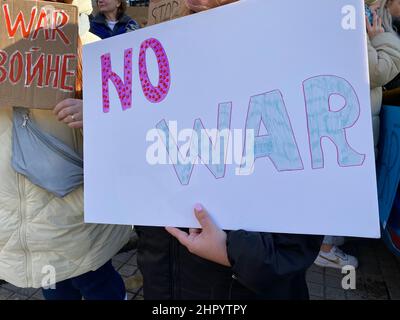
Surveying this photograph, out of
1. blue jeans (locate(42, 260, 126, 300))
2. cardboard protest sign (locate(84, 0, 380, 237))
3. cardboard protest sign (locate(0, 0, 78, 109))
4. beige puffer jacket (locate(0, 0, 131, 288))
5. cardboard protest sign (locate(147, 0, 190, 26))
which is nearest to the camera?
cardboard protest sign (locate(84, 0, 380, 237))

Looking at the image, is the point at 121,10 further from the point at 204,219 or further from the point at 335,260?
the point at 204,219

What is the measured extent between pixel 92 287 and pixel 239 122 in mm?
1128

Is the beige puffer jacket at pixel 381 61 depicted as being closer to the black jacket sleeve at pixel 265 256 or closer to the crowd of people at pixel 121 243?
the crowd of people at pixel 121 243

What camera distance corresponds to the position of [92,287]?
1605mm

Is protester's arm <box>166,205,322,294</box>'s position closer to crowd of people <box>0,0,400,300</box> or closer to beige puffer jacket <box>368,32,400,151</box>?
crowd of people <box>0,0,400,300</box>

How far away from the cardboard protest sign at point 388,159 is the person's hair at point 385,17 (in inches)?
19.1

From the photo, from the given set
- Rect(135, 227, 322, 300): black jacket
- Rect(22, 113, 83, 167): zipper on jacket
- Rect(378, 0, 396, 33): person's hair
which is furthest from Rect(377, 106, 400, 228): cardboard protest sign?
Rect(22, 113, 83, 167): zipper on jacket

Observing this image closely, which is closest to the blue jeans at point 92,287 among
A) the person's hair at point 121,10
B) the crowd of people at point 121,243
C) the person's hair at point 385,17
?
the crowd of people at point 121,243

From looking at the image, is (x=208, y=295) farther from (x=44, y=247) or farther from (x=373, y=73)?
(x=373, y=73)

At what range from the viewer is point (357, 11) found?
779 mm

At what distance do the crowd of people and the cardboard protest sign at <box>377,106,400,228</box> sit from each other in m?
0.13

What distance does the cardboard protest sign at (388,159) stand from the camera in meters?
1.90

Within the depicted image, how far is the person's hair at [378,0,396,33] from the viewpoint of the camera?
82.6 inches

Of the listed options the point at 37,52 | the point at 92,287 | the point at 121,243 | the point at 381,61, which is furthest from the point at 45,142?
the point at 381,61
